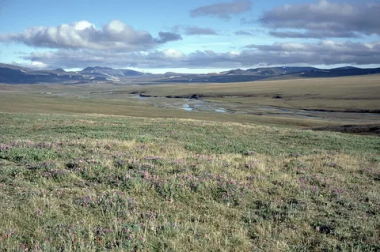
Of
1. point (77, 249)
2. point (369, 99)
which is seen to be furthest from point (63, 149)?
point (369, 99)

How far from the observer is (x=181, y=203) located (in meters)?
7.45

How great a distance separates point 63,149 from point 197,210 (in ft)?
26.5

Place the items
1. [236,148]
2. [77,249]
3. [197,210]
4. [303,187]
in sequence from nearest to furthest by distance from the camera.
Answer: [77,249]
[197,210]
[303,187]
[236,148]

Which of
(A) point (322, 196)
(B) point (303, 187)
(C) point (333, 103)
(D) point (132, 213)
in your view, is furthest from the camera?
(C) point (333, 103)

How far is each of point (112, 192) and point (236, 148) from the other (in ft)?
34.4

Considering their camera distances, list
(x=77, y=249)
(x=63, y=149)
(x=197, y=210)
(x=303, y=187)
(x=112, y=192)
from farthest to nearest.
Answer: (x=63, y=149), (x=303, y=187), (x=112, y=192), (x=197, y=210), (x=77, y=249)

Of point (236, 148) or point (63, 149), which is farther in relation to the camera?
point (236, 148)

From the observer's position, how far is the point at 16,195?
24.1 feet

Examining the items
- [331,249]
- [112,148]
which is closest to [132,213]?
[331,249]

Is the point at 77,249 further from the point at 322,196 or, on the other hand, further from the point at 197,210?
the point at 322,196

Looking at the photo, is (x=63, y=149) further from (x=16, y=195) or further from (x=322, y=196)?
(x=322, y=196)

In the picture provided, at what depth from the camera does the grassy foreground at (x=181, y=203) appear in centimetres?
548

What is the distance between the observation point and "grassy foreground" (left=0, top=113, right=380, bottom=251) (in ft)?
18.0

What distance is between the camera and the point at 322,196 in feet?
27.3
